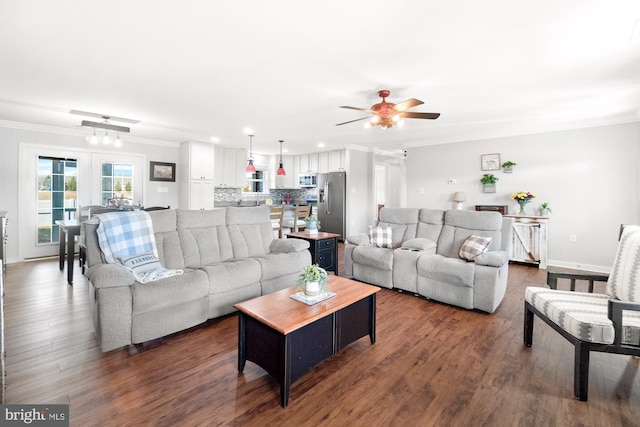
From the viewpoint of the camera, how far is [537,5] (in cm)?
179

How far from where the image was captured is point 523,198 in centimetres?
502

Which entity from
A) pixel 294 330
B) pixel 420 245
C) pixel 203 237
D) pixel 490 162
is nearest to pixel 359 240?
pixel 420 245

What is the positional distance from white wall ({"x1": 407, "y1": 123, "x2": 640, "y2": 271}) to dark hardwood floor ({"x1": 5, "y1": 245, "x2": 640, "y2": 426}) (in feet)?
9.94

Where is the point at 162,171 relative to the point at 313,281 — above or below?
above

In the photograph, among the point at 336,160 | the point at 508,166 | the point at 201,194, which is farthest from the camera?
the point at 336,160

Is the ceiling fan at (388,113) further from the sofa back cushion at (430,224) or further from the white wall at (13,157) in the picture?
the white wall at (13,157)

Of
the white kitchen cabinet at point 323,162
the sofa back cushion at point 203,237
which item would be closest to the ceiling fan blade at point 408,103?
the sofa back cushion at point 203,237

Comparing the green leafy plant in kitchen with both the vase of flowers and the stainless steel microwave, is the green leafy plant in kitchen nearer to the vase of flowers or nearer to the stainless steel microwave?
the vase of flowers

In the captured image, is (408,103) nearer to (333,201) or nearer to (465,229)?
(465,229)

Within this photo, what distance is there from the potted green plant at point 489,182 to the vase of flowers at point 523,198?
402 millimetres

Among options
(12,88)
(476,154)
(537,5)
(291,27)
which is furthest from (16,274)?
(476,154)

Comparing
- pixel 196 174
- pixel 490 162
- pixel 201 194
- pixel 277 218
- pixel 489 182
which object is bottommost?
pixel 277 218

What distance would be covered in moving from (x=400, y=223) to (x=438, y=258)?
3.21ft

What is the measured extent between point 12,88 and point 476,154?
6.83 meters
